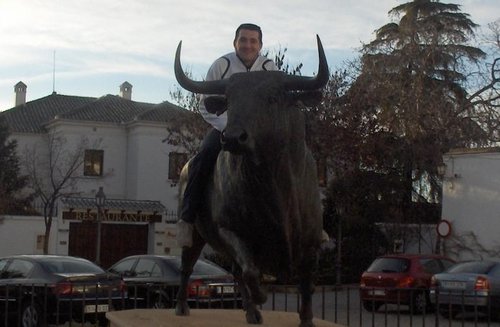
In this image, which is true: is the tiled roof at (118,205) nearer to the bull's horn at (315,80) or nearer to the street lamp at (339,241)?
the street lamp at (339,241)

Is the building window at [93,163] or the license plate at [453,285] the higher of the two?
the building window at [93,163]

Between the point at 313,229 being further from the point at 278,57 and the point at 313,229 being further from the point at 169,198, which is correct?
the point at 169,198

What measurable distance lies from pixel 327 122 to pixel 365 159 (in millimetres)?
2494

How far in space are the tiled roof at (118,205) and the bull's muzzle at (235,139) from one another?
32513 mm

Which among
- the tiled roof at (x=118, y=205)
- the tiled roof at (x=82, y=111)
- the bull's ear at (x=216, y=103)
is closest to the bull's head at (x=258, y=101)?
the bull's ear at (x=216, y=103)

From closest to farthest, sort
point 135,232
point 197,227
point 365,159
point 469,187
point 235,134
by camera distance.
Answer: point 235,134 → point 197,227 → point 469,187 → point 365,159 → point 135,232

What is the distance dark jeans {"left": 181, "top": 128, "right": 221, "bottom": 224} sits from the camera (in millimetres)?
5832

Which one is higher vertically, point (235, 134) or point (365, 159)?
point (365, 159)

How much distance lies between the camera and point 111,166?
44.1 meters

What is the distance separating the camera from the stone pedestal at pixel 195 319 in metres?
5.83

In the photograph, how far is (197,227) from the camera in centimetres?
612

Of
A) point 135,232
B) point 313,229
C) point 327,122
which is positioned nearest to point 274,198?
point 313,229

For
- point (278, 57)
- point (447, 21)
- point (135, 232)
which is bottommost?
point (135, 232)

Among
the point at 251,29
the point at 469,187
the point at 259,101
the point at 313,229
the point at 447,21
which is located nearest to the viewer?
the point at 259,101
